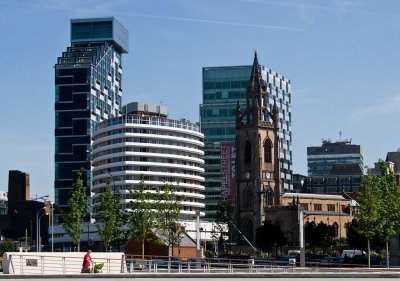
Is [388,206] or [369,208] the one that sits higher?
[388,206]

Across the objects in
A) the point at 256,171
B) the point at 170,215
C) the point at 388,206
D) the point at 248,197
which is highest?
the point at 256,171

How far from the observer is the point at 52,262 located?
63625mm

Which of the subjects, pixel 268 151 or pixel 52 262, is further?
pixel 268 151

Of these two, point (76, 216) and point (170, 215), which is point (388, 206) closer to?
point (170, 215)

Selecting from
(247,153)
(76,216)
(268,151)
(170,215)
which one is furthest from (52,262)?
(268,151)

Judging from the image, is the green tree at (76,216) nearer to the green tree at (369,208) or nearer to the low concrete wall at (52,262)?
the green tree at (369,208)

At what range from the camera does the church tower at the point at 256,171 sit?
191500mm

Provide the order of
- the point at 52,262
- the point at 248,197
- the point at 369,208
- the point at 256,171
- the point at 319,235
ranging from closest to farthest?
the point at 52,262 → the point at 369,208 → the point at 319,235 → the point at 256,171 → the point at 248,197

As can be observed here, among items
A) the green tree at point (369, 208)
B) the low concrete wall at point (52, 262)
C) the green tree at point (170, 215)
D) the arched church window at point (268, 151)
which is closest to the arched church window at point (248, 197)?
the arched church window at point (268, 151)

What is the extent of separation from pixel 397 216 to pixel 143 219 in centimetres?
3082

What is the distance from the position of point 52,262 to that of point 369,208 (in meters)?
43.1

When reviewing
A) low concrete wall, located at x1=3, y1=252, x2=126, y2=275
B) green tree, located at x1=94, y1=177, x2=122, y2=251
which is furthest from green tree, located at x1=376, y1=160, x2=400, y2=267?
low concrete wall, located at x1=3, y1=252, x2=126, y2=275

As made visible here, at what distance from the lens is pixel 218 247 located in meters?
183

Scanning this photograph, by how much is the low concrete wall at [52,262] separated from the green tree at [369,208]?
→ 3555 cm
